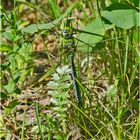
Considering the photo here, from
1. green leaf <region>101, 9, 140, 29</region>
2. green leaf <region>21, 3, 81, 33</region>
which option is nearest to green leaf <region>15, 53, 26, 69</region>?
green leaf <region>21, 3, 81, 33</region>

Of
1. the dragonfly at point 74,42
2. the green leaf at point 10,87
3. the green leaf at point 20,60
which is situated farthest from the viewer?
the green leaf at point 20,60

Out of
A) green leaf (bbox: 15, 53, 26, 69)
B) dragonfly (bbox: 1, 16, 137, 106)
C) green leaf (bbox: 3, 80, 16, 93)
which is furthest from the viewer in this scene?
green leaf (bbox: 15, 53, 26, 69)

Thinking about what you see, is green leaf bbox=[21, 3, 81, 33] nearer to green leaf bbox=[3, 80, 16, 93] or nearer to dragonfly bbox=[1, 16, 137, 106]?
dragonfly bbox=[1, 16, 137, 106]

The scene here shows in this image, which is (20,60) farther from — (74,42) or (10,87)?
(74,42)

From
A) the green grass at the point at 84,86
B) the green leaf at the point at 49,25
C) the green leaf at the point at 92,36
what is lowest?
the green grass at the point at 84,86

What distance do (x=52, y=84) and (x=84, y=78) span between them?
372 millimetres

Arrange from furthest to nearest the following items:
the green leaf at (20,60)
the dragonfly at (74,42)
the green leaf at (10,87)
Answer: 1. the green leaf at (20,60)
2. the green leaf at (10,87)
3. the dragonfly at (74,42)

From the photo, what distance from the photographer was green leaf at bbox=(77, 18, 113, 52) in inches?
48.8

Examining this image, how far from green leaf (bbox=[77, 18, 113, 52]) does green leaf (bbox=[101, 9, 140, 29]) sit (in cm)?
Answer: 6

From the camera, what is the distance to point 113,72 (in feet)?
4.55

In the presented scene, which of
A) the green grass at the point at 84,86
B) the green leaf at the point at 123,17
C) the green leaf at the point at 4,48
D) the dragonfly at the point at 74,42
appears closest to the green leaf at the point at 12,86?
the green grass at the point at 84,86

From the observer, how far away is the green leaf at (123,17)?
1.17m

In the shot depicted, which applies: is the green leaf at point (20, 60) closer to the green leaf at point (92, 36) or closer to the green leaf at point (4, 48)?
the green leaf at point (4, 48)

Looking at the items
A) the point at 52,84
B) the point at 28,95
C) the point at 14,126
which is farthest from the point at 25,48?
the point at 52,84
